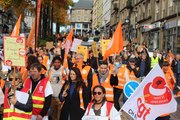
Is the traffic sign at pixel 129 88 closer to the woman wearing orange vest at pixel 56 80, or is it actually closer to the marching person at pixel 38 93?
the woman wearing orange vest at pixel 56 80

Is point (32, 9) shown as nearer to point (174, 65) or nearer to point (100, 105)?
point (174, 65)

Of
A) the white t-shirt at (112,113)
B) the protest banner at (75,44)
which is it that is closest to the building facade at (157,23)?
the protest banner at (75,44)

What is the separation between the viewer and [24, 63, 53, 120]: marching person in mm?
6055

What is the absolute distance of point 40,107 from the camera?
6051mm

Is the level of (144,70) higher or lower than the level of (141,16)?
lower

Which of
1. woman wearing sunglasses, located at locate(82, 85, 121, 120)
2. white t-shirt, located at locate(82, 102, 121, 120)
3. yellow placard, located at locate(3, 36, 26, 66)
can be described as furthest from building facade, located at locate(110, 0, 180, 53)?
white t-shirt, located at locate(82, 102, 121, 120)

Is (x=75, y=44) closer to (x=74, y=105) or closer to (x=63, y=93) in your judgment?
(x=63, y=93)

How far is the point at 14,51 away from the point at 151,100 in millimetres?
2353

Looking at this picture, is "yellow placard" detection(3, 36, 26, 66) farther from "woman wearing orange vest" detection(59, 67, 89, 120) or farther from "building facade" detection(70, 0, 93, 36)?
"building facade" detection(70, 0, 93, 36)

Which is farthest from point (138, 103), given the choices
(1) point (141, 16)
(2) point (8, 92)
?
(1) point (141, 16)

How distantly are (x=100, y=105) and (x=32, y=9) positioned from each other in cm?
2883

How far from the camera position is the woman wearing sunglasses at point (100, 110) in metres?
5.23

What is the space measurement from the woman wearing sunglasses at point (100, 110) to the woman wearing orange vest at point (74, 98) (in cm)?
117

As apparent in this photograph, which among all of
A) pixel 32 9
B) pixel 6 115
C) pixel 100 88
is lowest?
pixel 6 115
